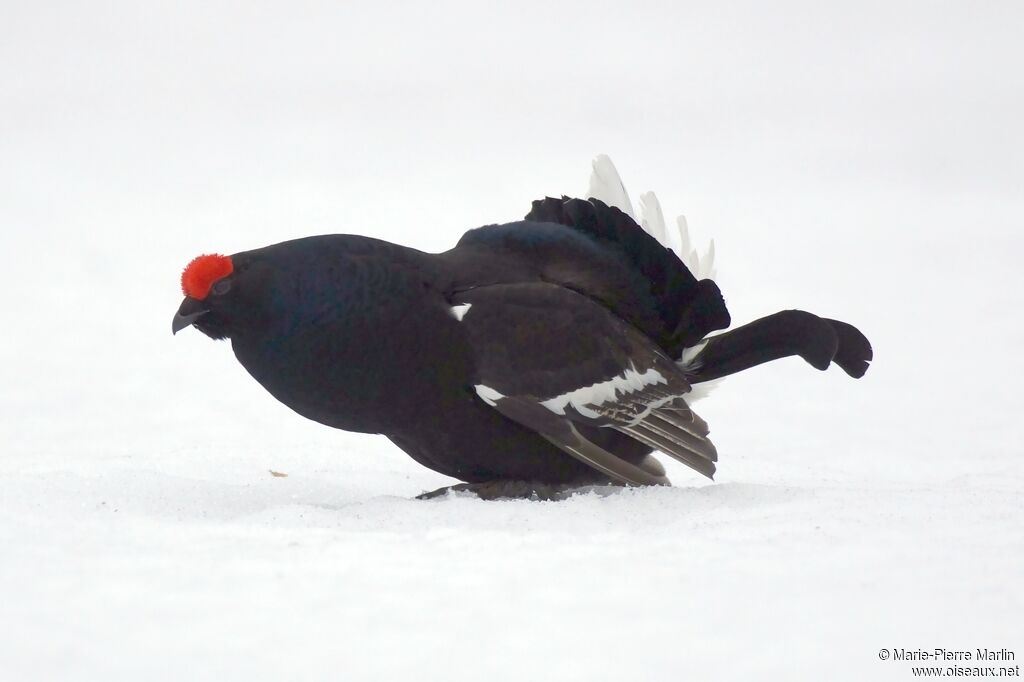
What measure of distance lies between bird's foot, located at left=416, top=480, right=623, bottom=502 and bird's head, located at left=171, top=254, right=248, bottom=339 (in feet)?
1.97

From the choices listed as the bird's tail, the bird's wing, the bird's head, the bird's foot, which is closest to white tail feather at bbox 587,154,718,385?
the bird's tail

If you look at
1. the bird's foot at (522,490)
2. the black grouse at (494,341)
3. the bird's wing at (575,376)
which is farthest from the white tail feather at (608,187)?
the bird's foot at (522,490)

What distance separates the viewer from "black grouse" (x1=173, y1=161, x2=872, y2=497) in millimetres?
2441

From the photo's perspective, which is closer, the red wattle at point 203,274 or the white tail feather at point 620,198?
the red wattle at point 203,274

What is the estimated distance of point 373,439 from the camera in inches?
161

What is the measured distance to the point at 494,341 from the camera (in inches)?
99.6

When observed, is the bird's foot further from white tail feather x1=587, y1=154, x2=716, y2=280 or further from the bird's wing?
white tail feather x1=587, y1=154, x2=716, y2=280

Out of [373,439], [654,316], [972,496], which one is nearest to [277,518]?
[654,316]

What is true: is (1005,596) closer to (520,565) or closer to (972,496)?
(520,565)

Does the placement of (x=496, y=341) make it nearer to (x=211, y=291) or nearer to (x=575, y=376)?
(x=575, y=376)

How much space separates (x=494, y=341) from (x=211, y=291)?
609 millimetres

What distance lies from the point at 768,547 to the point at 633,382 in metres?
0.94

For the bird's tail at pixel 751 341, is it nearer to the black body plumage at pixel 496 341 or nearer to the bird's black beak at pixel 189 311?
the black body plumage at pixel 496 341

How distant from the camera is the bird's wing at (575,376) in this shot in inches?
99.6
